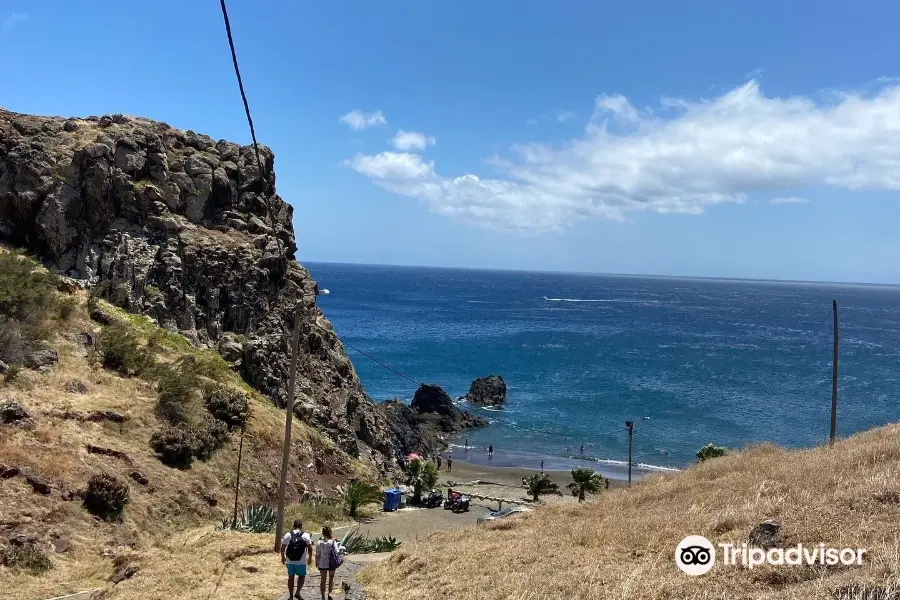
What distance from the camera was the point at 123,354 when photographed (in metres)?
25.2

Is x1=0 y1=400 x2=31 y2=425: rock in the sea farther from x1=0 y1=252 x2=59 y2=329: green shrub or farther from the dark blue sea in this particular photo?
the dark blue sea

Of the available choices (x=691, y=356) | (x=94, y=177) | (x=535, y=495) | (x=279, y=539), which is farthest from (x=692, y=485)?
(x=691, y=356)

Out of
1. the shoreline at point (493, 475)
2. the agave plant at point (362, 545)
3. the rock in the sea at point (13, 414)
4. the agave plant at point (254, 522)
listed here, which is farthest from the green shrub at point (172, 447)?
the shoreline at point (493, 475)

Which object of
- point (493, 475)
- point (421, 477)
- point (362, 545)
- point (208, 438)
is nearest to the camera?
point (362, 545)

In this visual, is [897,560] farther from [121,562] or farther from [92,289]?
[92,289]

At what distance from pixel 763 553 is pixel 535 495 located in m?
22.6

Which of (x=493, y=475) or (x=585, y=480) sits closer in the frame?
(x=585, y=480)

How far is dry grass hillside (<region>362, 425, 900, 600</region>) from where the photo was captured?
9219 millimetres

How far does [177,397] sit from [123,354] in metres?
3.45

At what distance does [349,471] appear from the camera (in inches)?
1164

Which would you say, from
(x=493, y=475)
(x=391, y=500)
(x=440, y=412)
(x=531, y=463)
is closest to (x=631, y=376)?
(x=440, y=412)

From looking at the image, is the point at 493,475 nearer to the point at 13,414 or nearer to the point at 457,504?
the point at 457,504

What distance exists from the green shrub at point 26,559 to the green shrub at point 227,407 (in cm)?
1020

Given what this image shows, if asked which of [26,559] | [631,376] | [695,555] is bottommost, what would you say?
[631,376]
